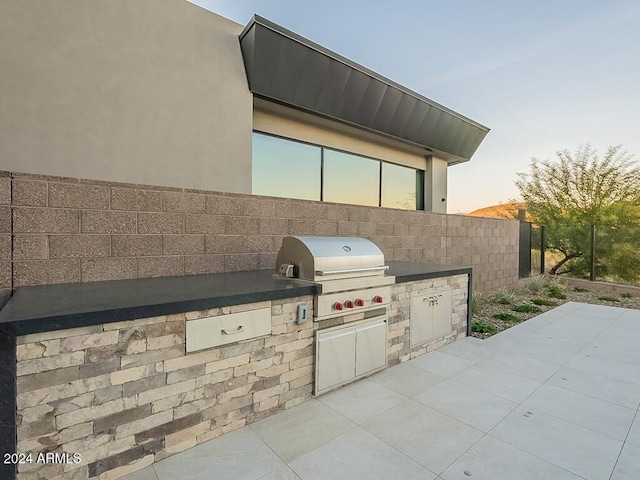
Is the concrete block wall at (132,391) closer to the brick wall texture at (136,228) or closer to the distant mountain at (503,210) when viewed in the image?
the brick wall texture at (136,228)

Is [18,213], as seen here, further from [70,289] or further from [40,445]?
[40,445]

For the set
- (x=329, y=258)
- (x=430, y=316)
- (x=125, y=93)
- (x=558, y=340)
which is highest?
(x=125, y=93)

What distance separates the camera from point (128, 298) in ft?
5.90

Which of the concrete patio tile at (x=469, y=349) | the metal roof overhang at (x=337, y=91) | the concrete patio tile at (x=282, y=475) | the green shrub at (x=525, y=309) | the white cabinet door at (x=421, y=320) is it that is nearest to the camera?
the concrete patio tile at (x=282, y=475)

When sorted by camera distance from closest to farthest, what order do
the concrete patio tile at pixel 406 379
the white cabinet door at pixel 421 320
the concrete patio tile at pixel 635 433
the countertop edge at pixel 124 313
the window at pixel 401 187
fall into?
1. the countertop edge at pixel 124 313
2. the concrete patio tile at pixel 635 433
3. the concrete patio tile at pixel 406 379
4. the white cabinet door at pixel 421 320
5. the window at pixel 401 187

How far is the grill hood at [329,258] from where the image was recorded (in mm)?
2477

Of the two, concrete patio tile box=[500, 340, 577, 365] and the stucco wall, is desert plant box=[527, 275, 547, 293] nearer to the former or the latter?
concrete patio tile box=[500, 340, 577, 365]

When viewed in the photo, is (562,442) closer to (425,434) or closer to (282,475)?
(425,434)

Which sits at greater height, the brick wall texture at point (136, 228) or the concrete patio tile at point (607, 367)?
the brick wall texture at point (136, 228)

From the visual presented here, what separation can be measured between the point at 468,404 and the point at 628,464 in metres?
0.89

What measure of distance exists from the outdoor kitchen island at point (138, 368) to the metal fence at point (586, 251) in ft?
26.7

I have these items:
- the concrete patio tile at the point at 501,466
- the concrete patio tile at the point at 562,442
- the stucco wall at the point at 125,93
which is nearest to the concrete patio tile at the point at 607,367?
the concrete patio tile at the point at 562,442

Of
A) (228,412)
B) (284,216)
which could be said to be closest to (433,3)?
(284,216)

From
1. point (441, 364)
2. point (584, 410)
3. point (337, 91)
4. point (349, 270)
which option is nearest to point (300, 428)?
point (349, 270)
